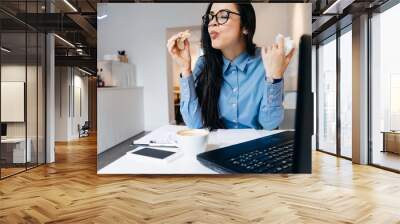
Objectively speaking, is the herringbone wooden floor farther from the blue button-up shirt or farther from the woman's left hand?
the woman's left hand

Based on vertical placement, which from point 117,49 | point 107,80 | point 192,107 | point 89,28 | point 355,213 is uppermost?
point 89,28

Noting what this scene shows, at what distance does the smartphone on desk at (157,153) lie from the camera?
163 inches

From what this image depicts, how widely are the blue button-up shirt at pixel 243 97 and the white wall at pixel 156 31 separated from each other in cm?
23

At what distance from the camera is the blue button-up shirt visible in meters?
4.16

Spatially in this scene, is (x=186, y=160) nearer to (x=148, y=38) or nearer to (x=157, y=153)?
(x=157, y=153)

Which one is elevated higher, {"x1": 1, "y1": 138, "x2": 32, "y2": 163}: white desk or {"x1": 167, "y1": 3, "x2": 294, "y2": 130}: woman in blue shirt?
{"x1": 167, "y1": 3, "x2": 294, "y2": 130}: woman in blue shirt

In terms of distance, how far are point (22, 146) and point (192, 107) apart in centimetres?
314

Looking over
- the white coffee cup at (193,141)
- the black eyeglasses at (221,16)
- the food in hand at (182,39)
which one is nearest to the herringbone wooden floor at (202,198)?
the white coffee cup at (193,141)

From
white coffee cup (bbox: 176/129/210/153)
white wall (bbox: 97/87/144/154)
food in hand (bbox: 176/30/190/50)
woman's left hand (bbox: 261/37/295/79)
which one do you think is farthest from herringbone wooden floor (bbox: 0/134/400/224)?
food in hand (bbox: 176/30/190/50)

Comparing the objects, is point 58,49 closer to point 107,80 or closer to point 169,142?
point 107,80

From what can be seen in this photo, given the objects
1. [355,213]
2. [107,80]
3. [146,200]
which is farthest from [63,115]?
[355,213]

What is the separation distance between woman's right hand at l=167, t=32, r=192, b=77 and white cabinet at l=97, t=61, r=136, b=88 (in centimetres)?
52

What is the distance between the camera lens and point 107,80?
4.24m

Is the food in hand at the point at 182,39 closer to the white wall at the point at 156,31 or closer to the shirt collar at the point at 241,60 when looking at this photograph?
the white wall at the point at 156,31
